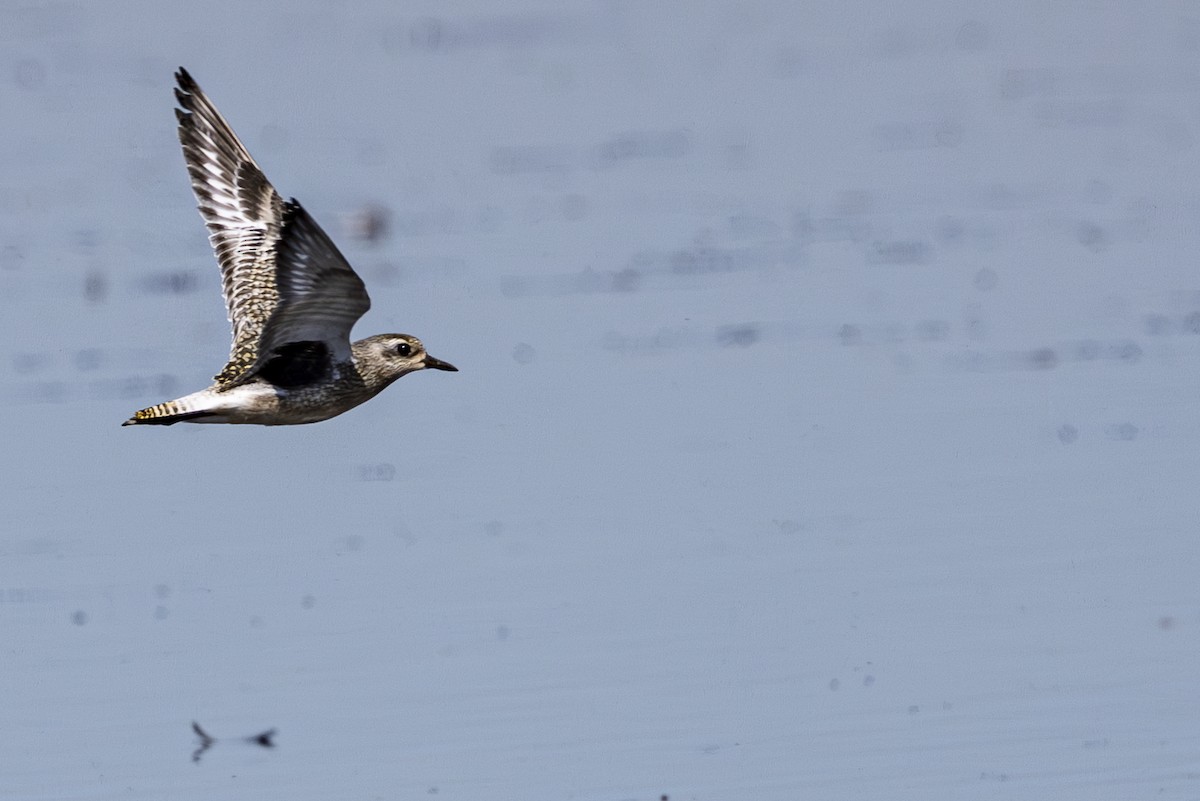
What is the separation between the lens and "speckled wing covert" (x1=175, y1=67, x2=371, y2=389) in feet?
35.6

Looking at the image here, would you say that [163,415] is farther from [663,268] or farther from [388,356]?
[663,268]

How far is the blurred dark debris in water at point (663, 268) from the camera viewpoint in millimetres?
15641

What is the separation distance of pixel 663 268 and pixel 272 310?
510cm

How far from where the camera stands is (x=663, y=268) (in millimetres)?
16016

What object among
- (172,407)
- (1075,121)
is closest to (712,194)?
(1075,121)

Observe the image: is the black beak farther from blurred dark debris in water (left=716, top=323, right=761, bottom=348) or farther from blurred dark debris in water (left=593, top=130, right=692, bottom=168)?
blurred dark debris in water (left=593, top=130, right=692, bottom=168)

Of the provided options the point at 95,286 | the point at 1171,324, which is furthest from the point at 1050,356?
the point at 95,286

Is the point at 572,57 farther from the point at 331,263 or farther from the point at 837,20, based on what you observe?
the point at 331,263

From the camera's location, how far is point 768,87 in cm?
2045

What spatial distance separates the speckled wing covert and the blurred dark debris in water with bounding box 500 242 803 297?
3722 millimetres

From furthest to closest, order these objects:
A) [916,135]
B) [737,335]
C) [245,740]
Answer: [916,135]
[737,335]
[245,740]

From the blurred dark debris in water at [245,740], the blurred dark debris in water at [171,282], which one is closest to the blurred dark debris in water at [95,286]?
the blurred dark debris in water at [171,282]

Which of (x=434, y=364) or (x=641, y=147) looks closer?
(x=434, y=364)

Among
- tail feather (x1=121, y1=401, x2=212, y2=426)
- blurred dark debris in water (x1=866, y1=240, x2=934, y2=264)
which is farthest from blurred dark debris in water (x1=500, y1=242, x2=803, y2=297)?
tail feather (x1=121, y1=401, x2=212, y2=426)
